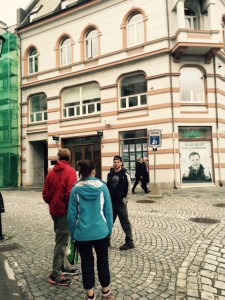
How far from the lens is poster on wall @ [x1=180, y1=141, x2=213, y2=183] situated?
51.9ft

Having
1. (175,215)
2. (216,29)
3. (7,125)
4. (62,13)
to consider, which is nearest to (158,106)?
(216,29)

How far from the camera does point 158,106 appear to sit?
16.0 metres

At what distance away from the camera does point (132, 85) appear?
57.1ft

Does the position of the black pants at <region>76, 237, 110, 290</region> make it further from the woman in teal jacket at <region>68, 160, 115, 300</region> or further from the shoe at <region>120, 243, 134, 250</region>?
the shoe at <region>120, 243, 134, 250</region>

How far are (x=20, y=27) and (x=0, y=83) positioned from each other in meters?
4.71

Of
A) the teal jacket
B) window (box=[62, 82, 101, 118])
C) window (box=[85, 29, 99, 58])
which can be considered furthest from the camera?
window (box=[85, 29, 99, 58])

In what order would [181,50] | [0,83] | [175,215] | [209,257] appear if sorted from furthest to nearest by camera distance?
[0,83] → [181,50] → [175,215] → [209,257]

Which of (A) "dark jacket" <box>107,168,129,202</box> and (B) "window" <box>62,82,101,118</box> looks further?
(B) "window" <box>62,82,101,118</box>

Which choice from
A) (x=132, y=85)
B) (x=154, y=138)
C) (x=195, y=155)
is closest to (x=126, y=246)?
(x=154, y=138)

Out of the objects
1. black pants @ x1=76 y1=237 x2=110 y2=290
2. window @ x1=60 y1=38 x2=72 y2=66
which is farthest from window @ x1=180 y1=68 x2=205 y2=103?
black pants @ x1=76 y1=237 x2=110 y2=290

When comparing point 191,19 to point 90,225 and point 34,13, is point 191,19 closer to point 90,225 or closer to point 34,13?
point 34,13

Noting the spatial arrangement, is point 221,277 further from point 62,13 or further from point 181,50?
point 62,13

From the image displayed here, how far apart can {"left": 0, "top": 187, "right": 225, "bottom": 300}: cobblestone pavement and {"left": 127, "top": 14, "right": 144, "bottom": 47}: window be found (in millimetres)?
12353

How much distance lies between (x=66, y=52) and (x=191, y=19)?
8.84 meters
